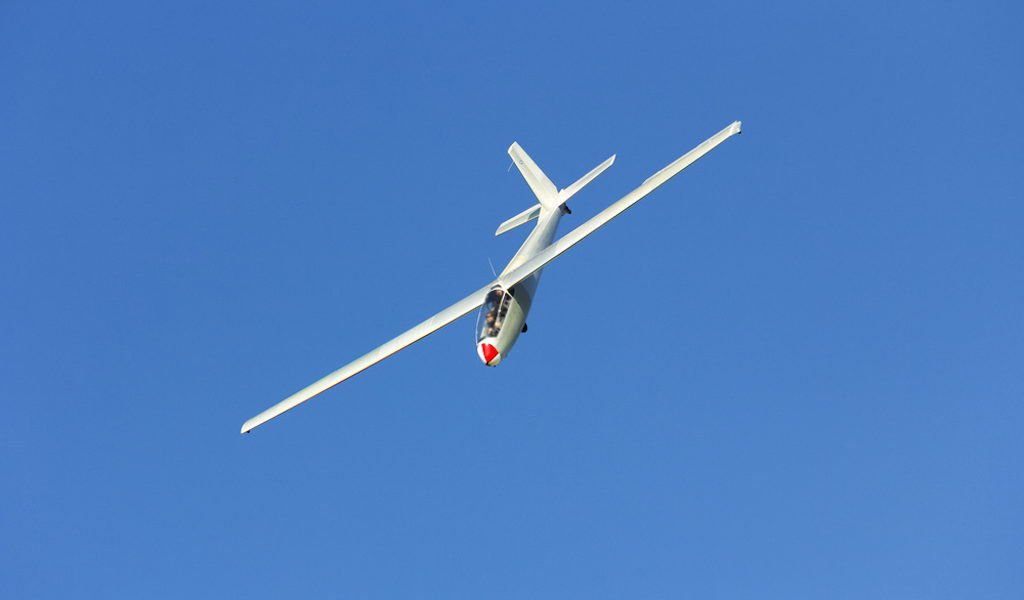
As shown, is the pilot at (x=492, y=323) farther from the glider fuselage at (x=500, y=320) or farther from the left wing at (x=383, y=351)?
the left wing at (x=383, y=351)

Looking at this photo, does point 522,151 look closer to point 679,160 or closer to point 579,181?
point 579,181

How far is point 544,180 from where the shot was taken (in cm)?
5006

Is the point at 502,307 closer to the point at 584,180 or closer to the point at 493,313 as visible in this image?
the point at 493,313

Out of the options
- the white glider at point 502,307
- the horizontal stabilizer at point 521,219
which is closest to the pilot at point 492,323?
the white glider at point 502,307

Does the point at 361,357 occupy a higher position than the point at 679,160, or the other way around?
the point at 679,160

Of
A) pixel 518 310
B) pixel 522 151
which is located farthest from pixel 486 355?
pixel 522 151

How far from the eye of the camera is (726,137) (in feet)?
111

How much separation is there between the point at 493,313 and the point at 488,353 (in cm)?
176

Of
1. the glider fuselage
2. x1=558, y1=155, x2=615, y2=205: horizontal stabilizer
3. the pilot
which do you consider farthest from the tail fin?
the pilot

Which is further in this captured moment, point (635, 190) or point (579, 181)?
point (579, 181)

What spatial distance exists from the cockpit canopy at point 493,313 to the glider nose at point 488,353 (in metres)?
0.39

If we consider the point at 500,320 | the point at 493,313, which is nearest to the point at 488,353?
the point at 500,320

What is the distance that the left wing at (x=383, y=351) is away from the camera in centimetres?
3588

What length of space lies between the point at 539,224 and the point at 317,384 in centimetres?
1673
